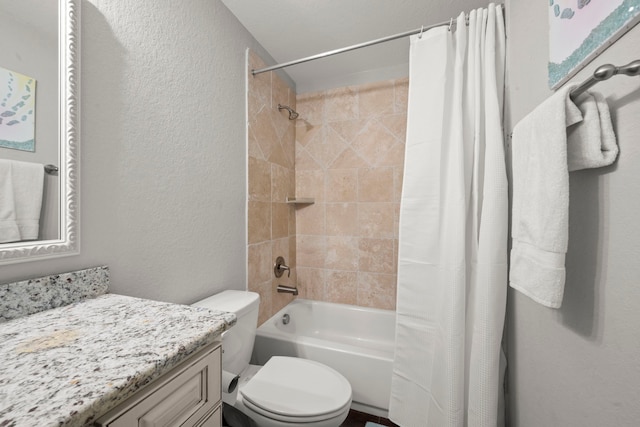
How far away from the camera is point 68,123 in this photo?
703 mm

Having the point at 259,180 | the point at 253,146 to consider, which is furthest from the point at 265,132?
the point at 259,180

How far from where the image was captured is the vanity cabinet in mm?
394

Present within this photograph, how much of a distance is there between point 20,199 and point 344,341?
194 cm

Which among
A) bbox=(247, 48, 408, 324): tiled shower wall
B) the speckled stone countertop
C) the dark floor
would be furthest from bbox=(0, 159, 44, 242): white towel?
the dark floor

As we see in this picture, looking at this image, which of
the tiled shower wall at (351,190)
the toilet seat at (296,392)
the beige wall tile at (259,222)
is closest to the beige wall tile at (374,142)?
the tiled shower wall at (351,190)

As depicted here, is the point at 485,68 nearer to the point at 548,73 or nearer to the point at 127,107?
the point at 548,73

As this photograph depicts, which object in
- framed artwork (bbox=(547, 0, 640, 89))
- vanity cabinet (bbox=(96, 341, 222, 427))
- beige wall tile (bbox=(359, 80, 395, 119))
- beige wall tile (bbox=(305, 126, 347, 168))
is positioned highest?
beige wall tile (bbox=(359, 80, 395, 119))

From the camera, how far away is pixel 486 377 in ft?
3.07

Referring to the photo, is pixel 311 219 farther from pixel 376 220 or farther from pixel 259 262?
pixel 259 262

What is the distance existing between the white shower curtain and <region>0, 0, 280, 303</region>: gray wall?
97 cm

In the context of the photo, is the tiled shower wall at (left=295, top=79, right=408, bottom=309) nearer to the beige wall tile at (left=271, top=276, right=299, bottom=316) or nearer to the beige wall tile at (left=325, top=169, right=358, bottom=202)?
the beige wall tile at (left=325, top=169, right=358, bottom=202)

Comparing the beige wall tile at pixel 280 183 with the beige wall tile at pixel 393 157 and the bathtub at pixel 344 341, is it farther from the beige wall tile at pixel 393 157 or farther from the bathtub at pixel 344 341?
the bathtub at pixel 344 341

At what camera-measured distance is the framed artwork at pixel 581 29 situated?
0.46 metres

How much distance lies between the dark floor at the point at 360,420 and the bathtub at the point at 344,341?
0.14 feet
